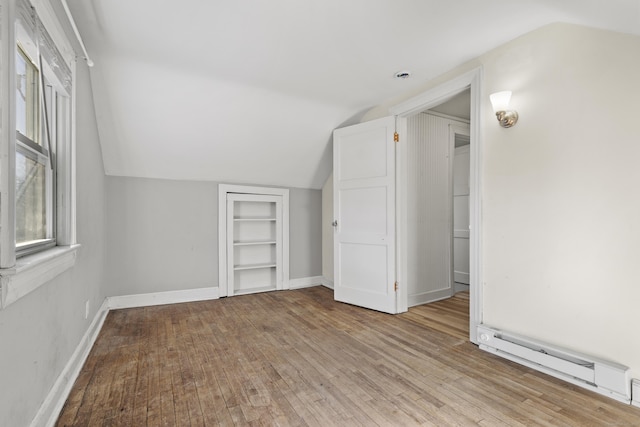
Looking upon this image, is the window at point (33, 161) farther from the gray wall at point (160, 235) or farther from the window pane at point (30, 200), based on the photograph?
the gray wall at point (160, 235)

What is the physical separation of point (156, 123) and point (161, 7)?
148 cm

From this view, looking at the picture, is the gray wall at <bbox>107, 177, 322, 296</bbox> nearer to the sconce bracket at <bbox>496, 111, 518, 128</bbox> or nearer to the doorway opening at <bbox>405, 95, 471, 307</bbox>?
the doorway opening at <bbox>405, 95, 471, 307</bbox>

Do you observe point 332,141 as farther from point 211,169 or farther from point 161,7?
point 161,7

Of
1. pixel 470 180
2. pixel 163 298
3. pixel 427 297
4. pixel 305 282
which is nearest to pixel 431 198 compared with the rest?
pixel 427 297

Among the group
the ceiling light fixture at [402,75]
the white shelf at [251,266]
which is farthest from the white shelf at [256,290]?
the ceiling light fixture at [402,75]

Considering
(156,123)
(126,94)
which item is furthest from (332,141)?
(126,94)

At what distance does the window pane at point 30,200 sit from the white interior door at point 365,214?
107 inches

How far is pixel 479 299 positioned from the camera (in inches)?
97.9

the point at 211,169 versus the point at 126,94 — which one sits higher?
the point at 126,94

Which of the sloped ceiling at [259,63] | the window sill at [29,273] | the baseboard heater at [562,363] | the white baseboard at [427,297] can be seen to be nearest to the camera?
the window sill at [29,273]

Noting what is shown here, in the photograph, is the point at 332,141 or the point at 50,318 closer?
the point at 50,318

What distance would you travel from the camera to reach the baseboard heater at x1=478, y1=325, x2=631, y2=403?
173 centimetres

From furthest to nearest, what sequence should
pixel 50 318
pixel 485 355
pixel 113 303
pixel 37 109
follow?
pixel 113 303 → pixel 485 355 → pixel 37 109 → pixel 50 318

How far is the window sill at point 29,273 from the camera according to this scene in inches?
42.0
